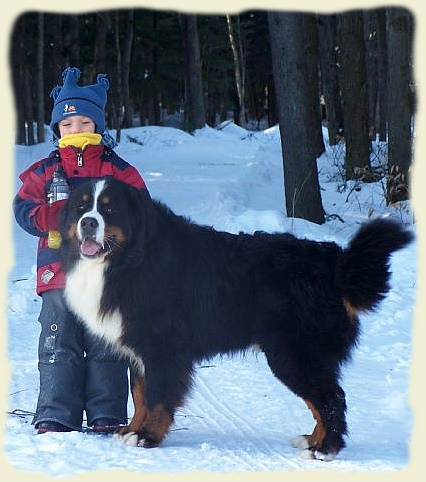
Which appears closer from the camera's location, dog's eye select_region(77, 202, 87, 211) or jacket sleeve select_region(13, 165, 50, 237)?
dog's eye select_region(77, 202, 87, 211)

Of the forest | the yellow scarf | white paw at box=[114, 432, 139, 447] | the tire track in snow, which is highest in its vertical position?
the forest

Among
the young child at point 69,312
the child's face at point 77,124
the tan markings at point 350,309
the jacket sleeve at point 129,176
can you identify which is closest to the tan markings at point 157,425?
the young child at point 69,312

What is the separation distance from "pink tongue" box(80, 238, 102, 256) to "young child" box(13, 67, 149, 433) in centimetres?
47

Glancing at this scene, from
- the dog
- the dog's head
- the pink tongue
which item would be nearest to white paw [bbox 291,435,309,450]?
the dog

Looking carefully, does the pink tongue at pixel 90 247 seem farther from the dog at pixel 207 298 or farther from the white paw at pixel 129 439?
the white paw at pixel 129 439

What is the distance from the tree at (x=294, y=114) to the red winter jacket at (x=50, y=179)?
599cm

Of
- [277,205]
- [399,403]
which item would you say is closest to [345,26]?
[277,205]

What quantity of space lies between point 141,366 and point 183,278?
583mm

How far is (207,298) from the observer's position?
440cm

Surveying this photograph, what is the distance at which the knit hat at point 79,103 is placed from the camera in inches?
188

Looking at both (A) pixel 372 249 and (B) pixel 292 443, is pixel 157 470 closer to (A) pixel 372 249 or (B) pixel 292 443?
(B) pixel 292 443

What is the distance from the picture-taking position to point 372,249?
4.31 m

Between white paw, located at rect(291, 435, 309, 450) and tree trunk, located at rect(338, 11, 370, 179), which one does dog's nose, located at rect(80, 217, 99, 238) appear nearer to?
white paw, located at rect(291, 435, 309, 450)

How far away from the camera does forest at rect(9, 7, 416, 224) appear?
10766mm
